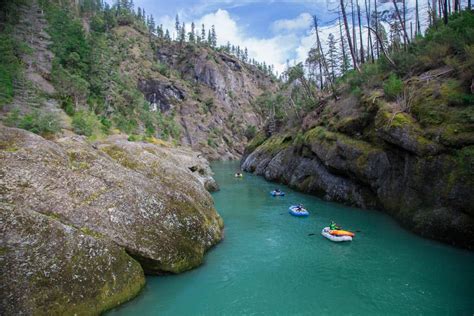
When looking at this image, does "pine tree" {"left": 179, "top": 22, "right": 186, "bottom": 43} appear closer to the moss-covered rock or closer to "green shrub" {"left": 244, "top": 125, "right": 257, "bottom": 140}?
"green shrub" {"left": 244, "top": 125, "right": 257, "bottom": 140}

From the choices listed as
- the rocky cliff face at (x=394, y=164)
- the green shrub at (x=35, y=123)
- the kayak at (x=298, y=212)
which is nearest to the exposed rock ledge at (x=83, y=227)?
the kayak at (x=298, y=212)

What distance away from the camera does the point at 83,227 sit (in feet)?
43.0

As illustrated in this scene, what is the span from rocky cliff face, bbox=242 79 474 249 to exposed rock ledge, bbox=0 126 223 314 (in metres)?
14.6

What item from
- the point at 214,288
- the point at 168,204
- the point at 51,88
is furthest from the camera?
the point at 51,88

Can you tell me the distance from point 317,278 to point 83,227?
11.4m

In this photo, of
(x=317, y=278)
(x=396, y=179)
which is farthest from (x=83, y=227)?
(x=396, y=179)

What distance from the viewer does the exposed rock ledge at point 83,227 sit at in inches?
413

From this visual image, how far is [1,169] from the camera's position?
43.8 ft

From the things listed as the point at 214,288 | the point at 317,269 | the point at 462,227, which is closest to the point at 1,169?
the point at 214,288

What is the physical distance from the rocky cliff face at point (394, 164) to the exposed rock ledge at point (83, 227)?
14.6 metres

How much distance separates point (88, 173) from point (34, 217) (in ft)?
14.9

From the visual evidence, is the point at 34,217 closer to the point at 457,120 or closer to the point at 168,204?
the point at 168,204

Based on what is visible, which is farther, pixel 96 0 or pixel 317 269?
pixel 96 0

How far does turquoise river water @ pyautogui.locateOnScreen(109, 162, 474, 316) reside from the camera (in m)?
13.0
